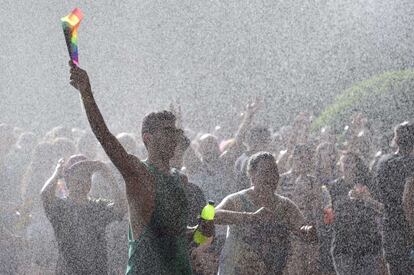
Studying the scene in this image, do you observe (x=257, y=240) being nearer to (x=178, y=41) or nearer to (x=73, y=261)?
(x=73, y=261)

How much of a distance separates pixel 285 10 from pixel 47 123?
7.81 metres

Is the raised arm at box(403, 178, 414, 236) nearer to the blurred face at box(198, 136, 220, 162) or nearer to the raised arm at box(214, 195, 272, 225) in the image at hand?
the raised arm at box(214, 195, 272, 225)

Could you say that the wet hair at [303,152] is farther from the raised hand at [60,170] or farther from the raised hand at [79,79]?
the raised hand at [79,79]

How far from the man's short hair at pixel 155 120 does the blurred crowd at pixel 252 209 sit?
52.2 inches

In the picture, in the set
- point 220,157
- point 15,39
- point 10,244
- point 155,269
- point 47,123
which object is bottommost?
point 155,269

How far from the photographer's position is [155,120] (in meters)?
3.47

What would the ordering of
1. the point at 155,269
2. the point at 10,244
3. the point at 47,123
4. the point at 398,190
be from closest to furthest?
the point at 155,269
the point at 398,190
the point at 10,244
the point at 47,123

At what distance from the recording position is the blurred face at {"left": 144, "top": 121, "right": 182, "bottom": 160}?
346cm

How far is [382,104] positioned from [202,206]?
7.96 meters

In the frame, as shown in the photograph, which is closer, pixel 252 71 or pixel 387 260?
pixel 387 260

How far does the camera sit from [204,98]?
70.0ft

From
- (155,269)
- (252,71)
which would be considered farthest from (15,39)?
(155,269)

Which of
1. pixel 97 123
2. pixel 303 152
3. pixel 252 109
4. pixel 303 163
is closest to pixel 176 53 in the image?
pixel 252 109

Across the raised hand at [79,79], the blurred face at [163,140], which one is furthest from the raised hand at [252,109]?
the raised hand at [79,79]
